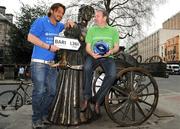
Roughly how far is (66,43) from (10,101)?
7155 mm

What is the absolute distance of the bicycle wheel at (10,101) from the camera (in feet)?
41.4

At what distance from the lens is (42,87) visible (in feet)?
19.8

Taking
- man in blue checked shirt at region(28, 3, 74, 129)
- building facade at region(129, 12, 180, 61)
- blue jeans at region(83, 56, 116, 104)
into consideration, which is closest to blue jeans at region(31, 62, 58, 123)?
man in blue checked shirt at region(28, 3, 74, 129)

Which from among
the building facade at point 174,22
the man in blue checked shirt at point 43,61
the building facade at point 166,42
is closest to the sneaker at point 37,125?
the man in blue checked shirt at point 43,61

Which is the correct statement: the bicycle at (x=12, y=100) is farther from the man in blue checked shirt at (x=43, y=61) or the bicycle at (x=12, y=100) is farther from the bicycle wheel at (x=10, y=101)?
the man in blue checked shirt at (x=43, y=61)

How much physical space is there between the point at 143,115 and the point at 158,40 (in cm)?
13570

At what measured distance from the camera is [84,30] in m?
6.90

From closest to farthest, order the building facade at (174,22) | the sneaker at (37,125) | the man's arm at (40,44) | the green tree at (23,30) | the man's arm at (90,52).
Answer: the man's arm at (40,44) → the sneaker at (37,125) → the man's arm at (90,52) → the green tree at (23,30) → the building facade at (174,22)

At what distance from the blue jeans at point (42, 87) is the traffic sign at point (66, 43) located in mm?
370

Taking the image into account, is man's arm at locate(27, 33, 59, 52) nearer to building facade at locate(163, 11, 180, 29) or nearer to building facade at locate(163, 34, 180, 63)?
building facade at locate(163, 34, 180, 63)

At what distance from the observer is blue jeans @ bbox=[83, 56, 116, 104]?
20.8ft

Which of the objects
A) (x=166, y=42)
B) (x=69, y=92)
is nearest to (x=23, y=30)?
(x=69, y=92)

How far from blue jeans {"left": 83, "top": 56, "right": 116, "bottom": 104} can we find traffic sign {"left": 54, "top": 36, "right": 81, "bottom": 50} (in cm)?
28

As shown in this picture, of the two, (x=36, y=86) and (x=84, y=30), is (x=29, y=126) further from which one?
(x=84, y=30)
